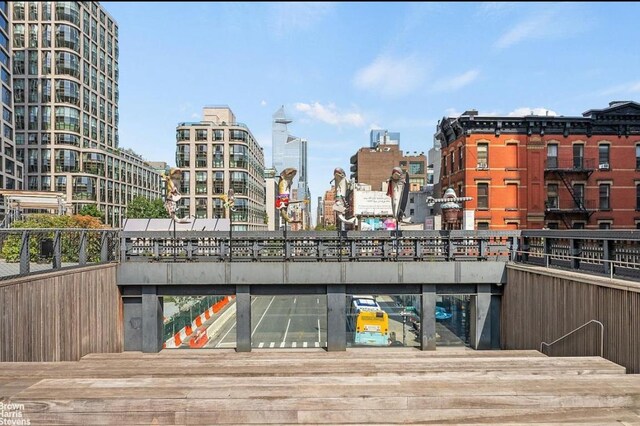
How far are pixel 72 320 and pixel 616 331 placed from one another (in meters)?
13.3

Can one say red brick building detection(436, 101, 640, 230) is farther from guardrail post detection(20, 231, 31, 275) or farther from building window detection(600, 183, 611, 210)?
guardrail post detection(20, 231, 31, 275)

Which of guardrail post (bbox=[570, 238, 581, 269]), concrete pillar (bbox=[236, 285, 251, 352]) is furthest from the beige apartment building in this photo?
guardrail post (bbox=[570, 238, 581, 269])

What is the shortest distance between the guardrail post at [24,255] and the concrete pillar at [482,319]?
13590 mm

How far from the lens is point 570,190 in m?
33.4

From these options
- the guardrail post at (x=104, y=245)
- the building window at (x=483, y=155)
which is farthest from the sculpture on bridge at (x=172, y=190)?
the building window at (x=483, y=155)

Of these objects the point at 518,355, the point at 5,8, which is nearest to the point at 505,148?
the point at 518,355

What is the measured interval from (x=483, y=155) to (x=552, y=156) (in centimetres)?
629

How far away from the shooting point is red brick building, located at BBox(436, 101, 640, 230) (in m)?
32.8

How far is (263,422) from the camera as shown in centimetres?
487

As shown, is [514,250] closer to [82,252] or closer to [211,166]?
[82,252]

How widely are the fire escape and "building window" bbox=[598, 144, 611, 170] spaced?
0.94 meters

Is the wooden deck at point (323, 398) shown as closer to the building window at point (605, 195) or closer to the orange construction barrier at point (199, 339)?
the orange construction barrier at point (199, 339)

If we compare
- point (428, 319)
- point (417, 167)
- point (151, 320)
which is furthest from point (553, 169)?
point (417, 167)

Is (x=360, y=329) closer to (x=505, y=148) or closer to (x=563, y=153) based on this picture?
(x=505, y=148)
